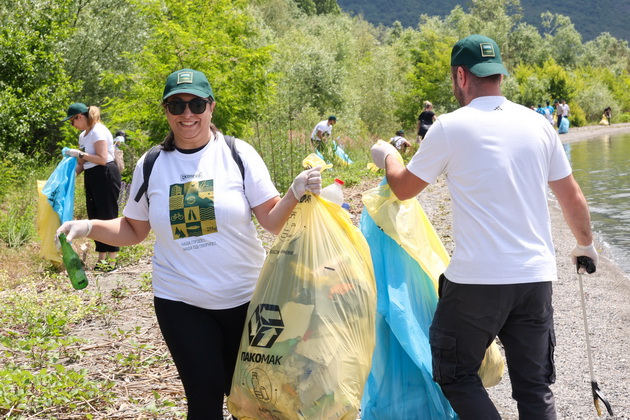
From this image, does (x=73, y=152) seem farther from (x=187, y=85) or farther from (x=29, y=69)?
(x=29, y=69)

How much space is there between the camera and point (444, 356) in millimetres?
2762

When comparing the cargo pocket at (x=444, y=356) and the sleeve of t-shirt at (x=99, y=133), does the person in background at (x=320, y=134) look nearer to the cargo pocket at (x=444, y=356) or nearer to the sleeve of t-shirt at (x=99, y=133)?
the sleeve of t-shirt at (x=99, y=133)

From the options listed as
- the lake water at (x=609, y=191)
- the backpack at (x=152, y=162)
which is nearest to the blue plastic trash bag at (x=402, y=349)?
the backpack at (x=152, y=162)

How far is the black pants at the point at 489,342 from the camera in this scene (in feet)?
8.82

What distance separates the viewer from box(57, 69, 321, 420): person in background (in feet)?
9.22

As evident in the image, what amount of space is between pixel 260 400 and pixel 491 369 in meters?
1.08

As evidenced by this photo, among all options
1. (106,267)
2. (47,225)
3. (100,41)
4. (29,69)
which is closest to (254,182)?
(106,267)

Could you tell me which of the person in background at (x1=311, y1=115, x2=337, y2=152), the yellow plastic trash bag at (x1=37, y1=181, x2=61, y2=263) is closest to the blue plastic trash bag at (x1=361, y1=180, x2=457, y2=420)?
the yellow plastic trash bag at (x1=37, y1=181, x2=61, y2=263)

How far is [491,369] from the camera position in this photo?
3.23 meters

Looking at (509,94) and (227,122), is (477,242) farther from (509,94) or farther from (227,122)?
(509,94)

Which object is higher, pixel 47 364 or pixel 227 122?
pixel 227 122

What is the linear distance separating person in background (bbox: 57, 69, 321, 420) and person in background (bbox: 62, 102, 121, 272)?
4.34 m

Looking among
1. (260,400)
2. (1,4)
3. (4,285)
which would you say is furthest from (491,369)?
(1,4)

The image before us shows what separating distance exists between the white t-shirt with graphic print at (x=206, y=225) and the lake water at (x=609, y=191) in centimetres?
619
